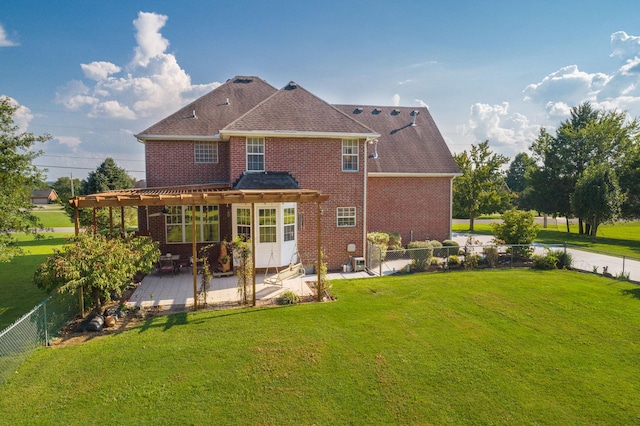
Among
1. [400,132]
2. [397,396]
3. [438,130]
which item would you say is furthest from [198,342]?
[438,130]

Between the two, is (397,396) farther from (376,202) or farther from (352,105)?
(352,105)

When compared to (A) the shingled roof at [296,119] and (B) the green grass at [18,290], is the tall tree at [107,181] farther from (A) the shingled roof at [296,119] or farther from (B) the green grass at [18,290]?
(A) the shingled roof at [296,119]

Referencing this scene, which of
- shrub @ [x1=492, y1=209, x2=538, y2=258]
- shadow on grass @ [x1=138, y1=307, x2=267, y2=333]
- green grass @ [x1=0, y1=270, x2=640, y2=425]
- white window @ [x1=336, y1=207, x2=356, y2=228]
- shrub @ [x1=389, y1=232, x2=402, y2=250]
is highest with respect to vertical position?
white window @ [x1=336, y1=207, x2=356, y2=228]

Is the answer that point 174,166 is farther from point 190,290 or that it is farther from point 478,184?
point 478,184

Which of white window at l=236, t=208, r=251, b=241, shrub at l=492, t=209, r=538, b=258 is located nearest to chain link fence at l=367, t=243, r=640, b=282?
shrub at l=492, t=209, r=538, b=258

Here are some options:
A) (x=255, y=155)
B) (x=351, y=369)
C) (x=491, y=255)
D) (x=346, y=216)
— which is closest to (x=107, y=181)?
(x=255, y=155)

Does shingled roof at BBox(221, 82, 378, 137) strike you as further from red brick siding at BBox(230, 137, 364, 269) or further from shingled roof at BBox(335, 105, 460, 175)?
shingled roof at BBox(335, 105, 460, 175)
